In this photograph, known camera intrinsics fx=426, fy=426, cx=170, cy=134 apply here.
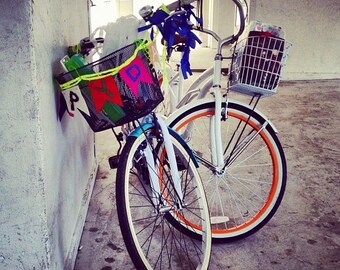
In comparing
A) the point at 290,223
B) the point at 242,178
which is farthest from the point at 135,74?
the point at 242,178

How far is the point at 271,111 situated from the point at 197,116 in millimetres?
2623

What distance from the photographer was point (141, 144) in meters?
1.74

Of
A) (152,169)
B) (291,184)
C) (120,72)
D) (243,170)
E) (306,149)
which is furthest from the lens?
(306,149)

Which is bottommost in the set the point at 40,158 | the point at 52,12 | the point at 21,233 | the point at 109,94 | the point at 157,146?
the point at 21,233

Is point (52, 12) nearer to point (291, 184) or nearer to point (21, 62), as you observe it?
point (21, 62)

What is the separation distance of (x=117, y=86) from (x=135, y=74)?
8 centimetres

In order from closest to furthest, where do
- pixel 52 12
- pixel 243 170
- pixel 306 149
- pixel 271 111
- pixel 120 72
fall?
1. pixel 120 72
2. pixel 52 12
3. pixel 243 170
4. pixel 306 149
5. pixel 271 111

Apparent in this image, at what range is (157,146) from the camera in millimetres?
1889

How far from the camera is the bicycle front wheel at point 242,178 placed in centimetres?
208

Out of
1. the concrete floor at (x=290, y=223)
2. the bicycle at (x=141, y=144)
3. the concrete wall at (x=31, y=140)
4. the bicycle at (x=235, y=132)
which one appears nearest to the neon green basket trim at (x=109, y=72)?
the bicycle at (x=141, y=144)

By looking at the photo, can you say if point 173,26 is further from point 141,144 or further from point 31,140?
point 31,140

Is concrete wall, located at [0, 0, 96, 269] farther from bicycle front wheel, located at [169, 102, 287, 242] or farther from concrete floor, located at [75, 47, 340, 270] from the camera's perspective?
bicycle front wheel, located at [169, 102, 287, 242]

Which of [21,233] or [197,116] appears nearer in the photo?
[21,233]

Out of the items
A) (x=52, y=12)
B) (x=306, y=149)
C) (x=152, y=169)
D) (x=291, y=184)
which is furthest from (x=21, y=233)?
(x=306, y=149)
